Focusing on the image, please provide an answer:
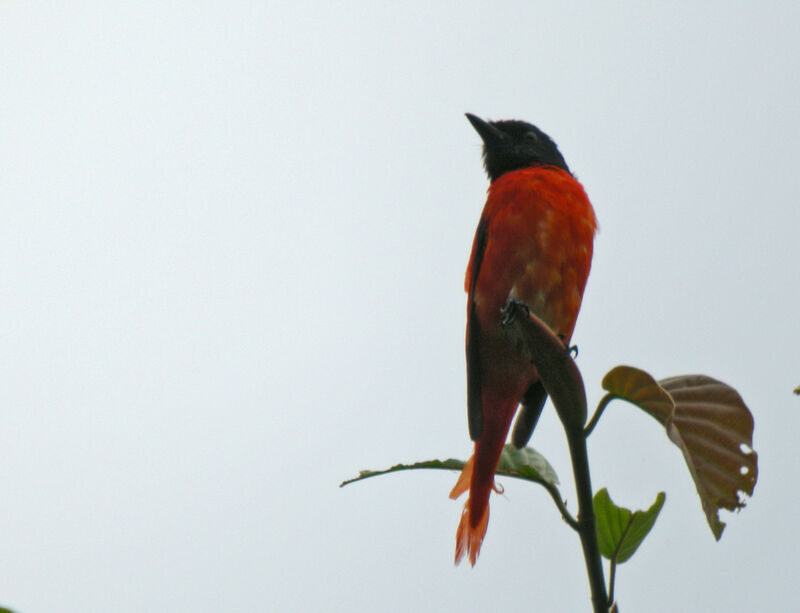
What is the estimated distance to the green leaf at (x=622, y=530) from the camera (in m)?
1.27

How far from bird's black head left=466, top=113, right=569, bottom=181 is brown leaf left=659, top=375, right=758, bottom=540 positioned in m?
2.59

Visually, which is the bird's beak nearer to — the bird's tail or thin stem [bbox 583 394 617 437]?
the bird's tail

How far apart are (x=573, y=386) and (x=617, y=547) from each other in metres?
0.43

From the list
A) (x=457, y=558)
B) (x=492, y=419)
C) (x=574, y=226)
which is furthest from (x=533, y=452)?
(x=574, y=226)

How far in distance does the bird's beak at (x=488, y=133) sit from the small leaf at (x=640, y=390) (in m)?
2.79

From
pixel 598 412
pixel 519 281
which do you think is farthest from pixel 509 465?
pixel 519 281

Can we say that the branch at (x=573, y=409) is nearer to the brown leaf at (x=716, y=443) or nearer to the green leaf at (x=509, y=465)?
the brown leaf at (x=716, y=443)

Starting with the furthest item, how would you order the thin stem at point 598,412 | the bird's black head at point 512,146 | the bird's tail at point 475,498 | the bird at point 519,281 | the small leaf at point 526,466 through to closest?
the bird's black head at point 512,146, the bird at point 519,281, the bird's tail at point 475,498, the small leaf at point 526,466, the thin stem at point 598,412

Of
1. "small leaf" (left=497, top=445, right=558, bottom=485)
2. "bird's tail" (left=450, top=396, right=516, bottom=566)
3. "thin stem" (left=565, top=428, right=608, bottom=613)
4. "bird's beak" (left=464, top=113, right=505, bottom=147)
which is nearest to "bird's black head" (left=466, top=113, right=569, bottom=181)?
"bird's beak" (left=464, top=113, right=505, bottom=147)

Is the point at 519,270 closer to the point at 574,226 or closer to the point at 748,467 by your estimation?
the point at 574,226

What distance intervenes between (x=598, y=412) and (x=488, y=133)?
2.84 m

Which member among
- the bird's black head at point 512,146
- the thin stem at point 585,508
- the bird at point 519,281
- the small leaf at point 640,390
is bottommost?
the thin stem at point 585,508

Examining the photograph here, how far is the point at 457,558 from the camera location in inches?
86.0

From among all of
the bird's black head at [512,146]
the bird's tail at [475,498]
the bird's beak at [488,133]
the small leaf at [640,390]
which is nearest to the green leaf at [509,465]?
the small leaf at [640,390]
